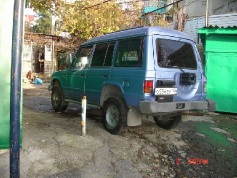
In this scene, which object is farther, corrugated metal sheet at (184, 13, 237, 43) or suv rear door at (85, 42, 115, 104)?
corrugated metal sheet at (184, 13, 237, 43)

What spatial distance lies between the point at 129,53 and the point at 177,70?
104 cm

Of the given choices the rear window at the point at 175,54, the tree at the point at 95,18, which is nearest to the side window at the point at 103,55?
the rear window at the point at 175,54

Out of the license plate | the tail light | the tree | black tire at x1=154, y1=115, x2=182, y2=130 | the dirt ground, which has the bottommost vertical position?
the dirt ground

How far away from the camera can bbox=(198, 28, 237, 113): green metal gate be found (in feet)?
29.6

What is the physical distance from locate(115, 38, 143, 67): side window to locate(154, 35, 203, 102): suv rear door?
0.35m

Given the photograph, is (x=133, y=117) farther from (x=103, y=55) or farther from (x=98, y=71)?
(x=103, y=55)

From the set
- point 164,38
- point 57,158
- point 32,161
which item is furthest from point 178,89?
point 32,161

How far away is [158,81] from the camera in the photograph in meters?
5.02

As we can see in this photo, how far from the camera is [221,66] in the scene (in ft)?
30.3

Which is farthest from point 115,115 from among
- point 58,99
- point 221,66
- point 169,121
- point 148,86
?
point 221,66

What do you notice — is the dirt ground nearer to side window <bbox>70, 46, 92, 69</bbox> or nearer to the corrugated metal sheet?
side window <bbox>70, 46, 92, 69</bbox>

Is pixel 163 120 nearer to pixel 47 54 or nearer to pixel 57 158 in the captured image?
pixel 57 158

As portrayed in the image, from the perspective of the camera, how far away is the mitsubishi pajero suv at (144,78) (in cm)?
505
